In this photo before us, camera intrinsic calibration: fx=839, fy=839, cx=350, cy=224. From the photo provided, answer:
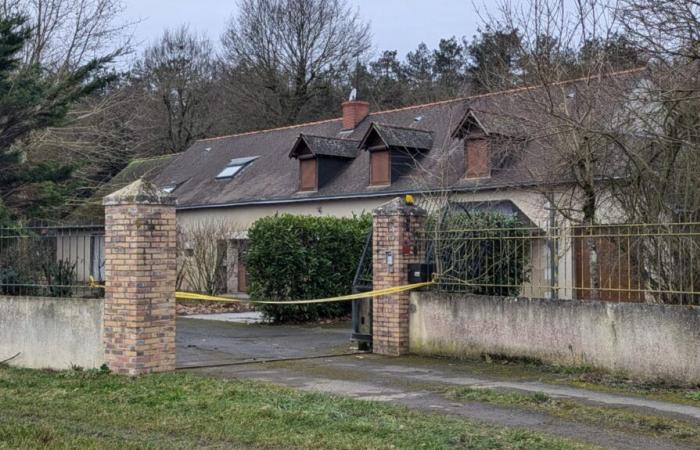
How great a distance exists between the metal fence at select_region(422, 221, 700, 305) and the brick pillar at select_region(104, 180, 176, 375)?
14.1 feet

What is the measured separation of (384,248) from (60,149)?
18.4 m

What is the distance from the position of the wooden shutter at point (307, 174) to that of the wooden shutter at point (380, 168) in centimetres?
267

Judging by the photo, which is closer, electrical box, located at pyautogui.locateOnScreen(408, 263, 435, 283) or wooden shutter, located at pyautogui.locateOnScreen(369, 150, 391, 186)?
electrical box, located at pyautogui.locateOnScreen(408, 263, 435, 283)

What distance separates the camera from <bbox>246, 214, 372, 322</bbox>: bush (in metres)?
19.0

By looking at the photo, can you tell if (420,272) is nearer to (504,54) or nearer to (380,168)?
(504,54)

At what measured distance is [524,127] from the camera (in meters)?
13.4

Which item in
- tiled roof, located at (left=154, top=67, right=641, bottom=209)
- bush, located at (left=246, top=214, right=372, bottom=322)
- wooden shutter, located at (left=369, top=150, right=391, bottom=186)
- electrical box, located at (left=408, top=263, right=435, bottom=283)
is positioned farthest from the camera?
wooden shutter, located at (left=369, top=150, right=391, bottom=186)

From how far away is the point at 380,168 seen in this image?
26219mm

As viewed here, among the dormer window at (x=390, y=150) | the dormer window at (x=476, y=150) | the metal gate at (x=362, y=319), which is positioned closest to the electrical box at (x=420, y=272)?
the metal gate at (x=362, y=319)

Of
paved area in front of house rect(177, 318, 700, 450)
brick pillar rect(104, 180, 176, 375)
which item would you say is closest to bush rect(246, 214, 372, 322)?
paved area in front of house rect(177, 318, 700, 450)

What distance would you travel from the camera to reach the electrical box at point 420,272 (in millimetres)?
12969

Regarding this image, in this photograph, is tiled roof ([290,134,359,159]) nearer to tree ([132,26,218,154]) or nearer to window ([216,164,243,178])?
window ([216,164,243,178])

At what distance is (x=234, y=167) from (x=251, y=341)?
63.9 ft

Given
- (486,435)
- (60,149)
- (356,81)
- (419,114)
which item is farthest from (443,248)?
(356,81)
